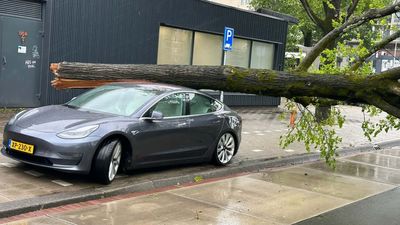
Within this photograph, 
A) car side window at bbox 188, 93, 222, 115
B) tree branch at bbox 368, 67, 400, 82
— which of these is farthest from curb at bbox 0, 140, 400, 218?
tree branch at bbox 368, 67, 400, 82

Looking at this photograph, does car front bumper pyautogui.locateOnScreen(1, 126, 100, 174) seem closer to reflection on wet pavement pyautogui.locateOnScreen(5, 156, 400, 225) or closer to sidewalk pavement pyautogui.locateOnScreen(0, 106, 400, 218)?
sidewalk pavement pyautogui.locateOnScreen(0, 106, 400, 218)

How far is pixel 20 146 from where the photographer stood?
6.91m

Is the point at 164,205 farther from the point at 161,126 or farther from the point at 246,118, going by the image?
the point at 246,118

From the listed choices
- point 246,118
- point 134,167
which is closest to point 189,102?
point 134,167

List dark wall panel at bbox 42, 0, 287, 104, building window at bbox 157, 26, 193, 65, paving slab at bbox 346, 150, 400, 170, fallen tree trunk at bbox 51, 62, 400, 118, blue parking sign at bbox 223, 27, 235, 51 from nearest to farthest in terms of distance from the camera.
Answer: fallen tree trunk at bbox 51, 62, 400, 118, paving slab at bbox 346, 150, 400, 170, dark wall panel at bbox 42, 0, 287, 104, blue parking sign at bbox 223, 27, 235, 51, building window at bbox 157, 26, 193, 65

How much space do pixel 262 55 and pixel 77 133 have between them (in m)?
15.6

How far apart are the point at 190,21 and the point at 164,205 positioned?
11.7 m

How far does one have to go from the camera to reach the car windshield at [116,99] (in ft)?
25.5

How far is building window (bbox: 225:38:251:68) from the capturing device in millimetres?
19812

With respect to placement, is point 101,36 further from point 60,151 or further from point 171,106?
point 60,151

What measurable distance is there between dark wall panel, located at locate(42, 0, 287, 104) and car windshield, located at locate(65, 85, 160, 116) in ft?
18.7

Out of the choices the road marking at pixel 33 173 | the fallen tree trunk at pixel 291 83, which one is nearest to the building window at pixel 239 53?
the fallen tree trunk at pixel 291 83

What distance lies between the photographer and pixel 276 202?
7238 mm

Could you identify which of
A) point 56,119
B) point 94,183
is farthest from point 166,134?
point 56,119
